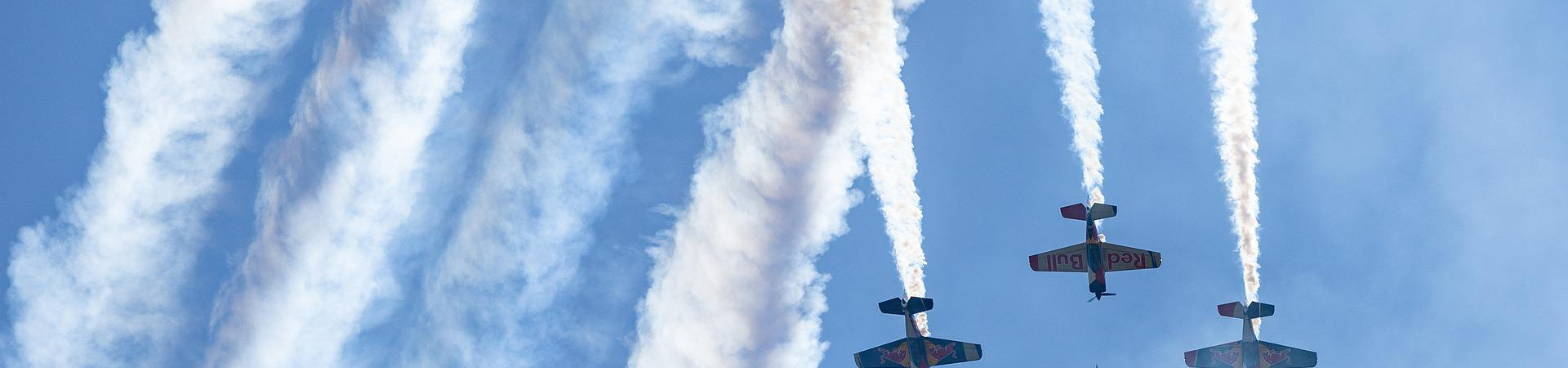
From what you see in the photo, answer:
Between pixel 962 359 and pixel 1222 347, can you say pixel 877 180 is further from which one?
pixel 1222 347

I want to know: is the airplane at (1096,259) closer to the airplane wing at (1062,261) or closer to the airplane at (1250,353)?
the airplane wing at (1062,261)

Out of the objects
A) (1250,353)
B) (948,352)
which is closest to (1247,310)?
(1250,353)

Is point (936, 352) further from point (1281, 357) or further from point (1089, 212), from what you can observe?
point (1281, 357)

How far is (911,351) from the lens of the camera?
68.6 meters

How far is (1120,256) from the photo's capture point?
6956cm

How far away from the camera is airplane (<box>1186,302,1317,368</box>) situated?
223ft

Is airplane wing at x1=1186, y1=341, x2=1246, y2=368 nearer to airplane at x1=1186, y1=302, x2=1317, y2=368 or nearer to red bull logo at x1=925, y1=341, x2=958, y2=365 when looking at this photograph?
airplane at x1=1186, y1=302, x2=1317, y2=368

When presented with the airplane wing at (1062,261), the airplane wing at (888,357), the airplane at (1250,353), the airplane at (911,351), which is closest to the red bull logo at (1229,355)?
the airplane at (1250,353)

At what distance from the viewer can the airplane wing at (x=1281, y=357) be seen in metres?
69.7

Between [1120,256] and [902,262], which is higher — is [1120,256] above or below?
above

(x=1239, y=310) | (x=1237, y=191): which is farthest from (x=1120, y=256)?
(x=1237, y=191)

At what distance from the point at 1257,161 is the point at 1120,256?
12.3m

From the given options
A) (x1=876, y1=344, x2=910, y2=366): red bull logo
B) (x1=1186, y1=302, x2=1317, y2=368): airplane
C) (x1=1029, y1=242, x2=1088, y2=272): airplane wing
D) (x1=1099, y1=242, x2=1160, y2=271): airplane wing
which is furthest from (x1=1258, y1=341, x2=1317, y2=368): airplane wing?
(x1=876, y1=344, x2=910, y2=366): red bull logo

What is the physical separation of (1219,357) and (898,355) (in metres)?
16.0
